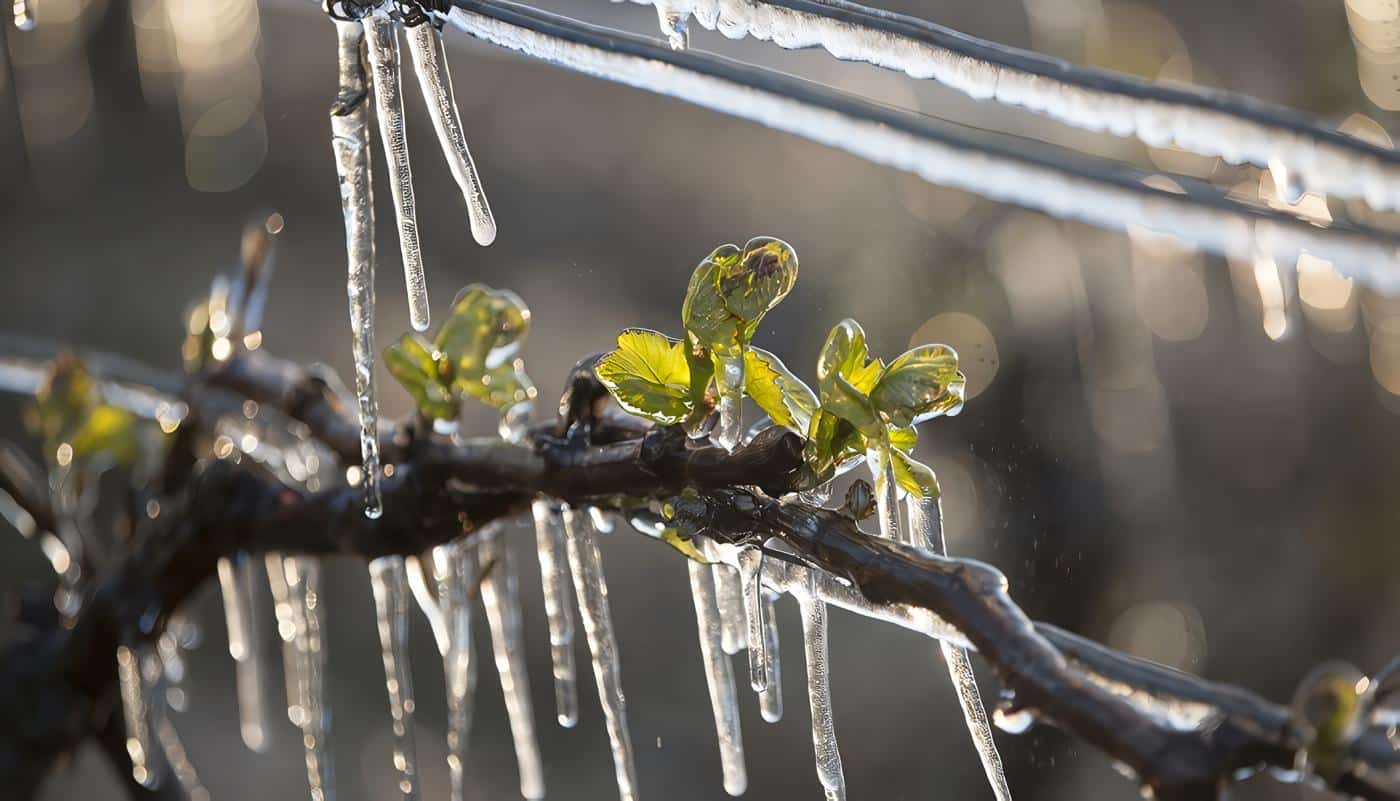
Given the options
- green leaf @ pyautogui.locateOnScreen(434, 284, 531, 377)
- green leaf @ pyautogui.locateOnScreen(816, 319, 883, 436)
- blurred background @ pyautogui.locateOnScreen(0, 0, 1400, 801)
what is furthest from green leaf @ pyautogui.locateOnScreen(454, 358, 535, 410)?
blurred background @ pyautogui.locateOnScreen(0, 0, 1400, 801)

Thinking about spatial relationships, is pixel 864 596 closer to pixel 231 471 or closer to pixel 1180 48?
pixel 231 471

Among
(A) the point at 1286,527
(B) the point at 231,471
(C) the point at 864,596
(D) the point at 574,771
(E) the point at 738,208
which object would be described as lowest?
(D) the point at 574,771

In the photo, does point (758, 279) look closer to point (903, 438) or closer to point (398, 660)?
point (903, 438)

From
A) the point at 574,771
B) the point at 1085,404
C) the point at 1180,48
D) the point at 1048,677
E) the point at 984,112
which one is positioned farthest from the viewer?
the point at 1180,48

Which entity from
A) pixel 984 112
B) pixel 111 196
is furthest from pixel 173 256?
pixel 984 112

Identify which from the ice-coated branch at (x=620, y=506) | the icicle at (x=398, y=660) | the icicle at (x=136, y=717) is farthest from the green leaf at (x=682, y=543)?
the icicle at (x=136, y=717)

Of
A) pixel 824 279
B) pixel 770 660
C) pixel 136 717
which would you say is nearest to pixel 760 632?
pixel 770 660
